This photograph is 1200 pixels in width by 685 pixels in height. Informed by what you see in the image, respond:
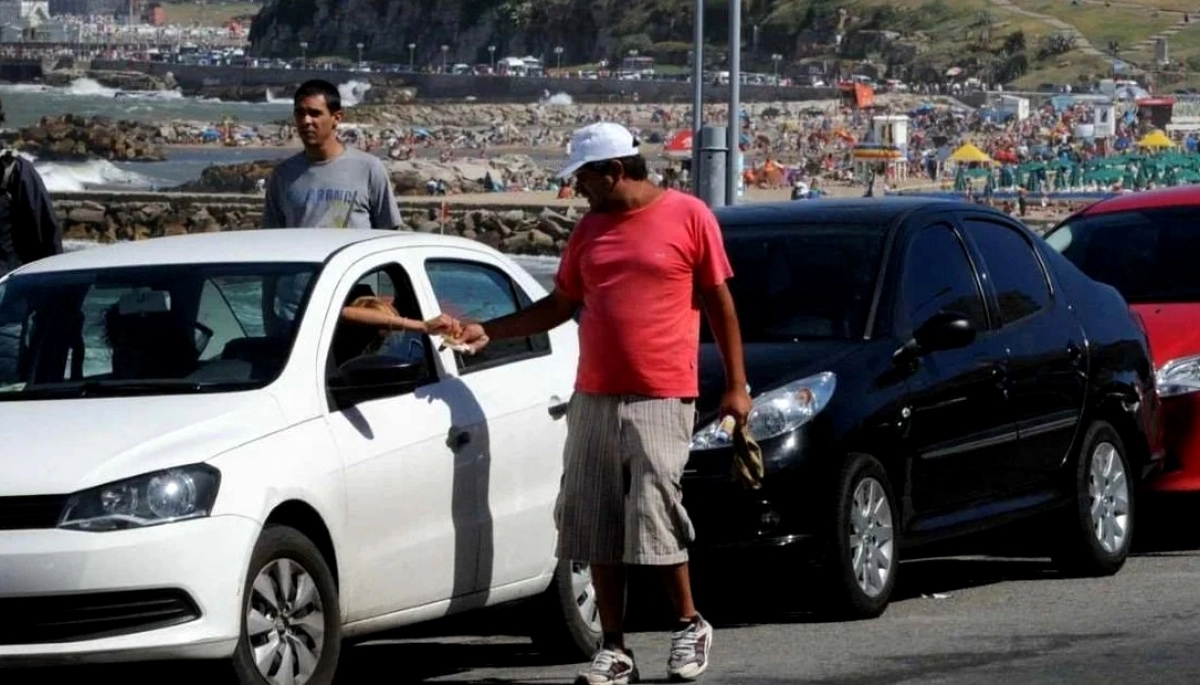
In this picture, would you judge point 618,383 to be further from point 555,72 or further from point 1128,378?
point 555,72

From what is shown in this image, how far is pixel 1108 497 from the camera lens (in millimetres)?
10586

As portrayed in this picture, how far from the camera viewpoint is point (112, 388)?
7.20 meters

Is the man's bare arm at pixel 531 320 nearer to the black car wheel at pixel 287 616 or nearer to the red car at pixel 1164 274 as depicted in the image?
the black car wheel at pixel 287 616

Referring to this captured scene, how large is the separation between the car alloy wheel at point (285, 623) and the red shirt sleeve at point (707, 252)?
4.86 feet

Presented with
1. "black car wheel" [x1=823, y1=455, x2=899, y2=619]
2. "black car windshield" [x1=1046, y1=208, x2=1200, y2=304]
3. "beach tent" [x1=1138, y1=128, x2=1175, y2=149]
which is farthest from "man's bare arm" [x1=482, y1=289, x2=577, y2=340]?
"beach tent" [x1=1138, y1=128, x2=1175, y2=149]

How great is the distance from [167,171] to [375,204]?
317 ft

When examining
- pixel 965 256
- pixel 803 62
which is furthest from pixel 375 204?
pixel 803 62

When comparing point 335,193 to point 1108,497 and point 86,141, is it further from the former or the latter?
point 86,141

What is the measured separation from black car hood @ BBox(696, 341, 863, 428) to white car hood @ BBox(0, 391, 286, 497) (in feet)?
7.91

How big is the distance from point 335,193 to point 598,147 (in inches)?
110

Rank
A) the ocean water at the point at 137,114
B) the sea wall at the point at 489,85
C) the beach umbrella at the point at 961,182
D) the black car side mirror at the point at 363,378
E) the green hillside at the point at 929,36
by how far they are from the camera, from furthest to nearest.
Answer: the sea wall at the point at 489,85 < the green hillside at the point at 929,36 < the ocean water at the point at 137,114 < the beach umbrella at the point at 961,182 < the black car side mirror at the point at 363,378

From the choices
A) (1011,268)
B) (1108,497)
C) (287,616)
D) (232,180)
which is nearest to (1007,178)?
(232,180)

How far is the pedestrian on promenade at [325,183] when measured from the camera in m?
9.73

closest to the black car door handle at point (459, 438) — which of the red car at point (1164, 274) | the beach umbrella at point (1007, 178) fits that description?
the red car at point (1164, 274)
